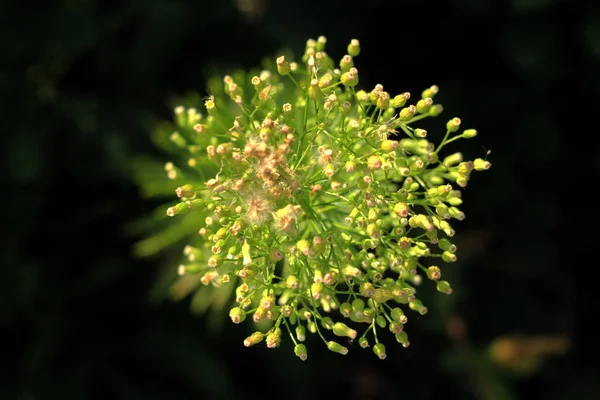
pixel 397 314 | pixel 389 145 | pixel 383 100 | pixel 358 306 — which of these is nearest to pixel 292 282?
pixel 358 306

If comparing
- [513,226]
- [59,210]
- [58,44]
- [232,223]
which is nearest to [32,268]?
[59,210]

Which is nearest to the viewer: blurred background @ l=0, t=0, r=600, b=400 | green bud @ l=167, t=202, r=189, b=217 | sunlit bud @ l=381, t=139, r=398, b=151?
sunlit bud @ l=381, t=139, r=398, b=151

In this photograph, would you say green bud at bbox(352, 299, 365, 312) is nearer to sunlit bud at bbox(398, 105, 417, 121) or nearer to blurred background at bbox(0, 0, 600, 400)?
sunlit bud at bbox(398, 105, 417, 121)

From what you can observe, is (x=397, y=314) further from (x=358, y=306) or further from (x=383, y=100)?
(x=383, y=100)

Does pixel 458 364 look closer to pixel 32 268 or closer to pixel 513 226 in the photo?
pixel 513 226

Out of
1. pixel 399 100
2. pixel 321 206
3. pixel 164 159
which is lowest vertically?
pixel 321 206

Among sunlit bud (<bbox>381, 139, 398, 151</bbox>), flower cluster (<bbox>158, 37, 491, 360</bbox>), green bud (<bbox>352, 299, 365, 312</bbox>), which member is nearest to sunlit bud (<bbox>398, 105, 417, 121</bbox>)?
flower cluster (<bbox>158, 37, 491, 360</bbox>)

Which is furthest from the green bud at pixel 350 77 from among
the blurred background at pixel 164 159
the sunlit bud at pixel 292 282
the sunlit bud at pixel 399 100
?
the blurred background at pixel 164 159

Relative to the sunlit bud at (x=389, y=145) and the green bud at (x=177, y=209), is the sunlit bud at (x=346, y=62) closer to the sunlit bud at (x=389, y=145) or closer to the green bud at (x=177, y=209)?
the sunlit bud at (x=389, y=145)
